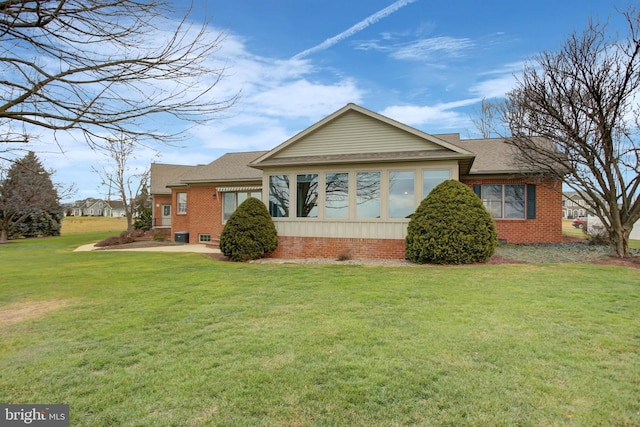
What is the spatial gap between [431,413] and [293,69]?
8724 mm

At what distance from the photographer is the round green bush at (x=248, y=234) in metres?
11.8

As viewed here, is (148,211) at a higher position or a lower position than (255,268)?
higher

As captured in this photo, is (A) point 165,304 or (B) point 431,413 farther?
(A) point 165,304

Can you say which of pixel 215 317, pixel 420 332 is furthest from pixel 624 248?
pixel 215 317

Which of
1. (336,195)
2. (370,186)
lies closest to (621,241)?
(370,186)

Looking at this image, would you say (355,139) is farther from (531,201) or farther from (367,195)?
(531,201)

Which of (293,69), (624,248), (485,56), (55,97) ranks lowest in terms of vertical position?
(624,248)

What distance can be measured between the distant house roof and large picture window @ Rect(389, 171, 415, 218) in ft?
60.6

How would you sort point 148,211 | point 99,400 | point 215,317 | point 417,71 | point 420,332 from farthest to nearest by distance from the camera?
point 148,211 < point 417,71 < point 215,317 < point 420,332 < point 99,400

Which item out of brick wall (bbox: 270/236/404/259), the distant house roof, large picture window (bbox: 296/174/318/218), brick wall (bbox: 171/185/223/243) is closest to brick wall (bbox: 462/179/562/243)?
brick wall (bbox: 270/236/404/259)

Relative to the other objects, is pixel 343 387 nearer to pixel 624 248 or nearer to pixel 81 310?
pixel 81 310

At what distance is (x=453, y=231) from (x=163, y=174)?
23352 mm

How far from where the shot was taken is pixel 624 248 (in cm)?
1052

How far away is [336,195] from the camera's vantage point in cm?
1218
